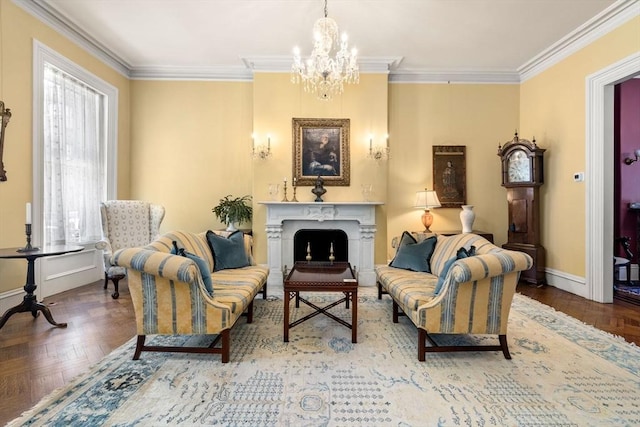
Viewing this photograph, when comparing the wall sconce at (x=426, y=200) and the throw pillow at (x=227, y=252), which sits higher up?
the wall sconce at (x=426, y=200)

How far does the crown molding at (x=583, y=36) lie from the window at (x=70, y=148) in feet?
22.1

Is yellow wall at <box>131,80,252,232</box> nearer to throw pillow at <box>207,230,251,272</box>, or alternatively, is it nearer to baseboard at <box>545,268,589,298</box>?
throw pillow at <box>207,230,251,272</box>

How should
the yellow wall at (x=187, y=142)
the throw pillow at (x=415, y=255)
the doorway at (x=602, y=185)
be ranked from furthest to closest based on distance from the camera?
the yellow wall at (x=187, y=142) → the doorway at (x=602, y=185) → the throw pillow at (x=415, y=255)

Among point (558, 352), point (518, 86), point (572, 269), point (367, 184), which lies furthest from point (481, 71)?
point (558, 352)

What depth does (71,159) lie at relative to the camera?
4449 mm

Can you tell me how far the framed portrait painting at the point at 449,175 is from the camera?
5.55 m

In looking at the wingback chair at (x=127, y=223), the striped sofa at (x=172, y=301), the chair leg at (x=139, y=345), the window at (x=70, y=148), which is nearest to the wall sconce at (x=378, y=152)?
the wingback chair at (x=127, y=223)

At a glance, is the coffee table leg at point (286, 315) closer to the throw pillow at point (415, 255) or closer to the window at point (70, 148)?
the throw pillow at point (415, 255)

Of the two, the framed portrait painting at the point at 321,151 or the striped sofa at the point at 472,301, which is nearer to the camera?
the striped sofa at the point at 472,301

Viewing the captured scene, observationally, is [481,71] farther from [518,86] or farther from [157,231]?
[157,231]

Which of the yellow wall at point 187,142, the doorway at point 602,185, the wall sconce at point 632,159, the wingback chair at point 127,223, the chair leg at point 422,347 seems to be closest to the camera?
the chair leg at point 422,347

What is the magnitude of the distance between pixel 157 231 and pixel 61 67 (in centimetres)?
244

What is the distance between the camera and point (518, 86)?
18.5 feet

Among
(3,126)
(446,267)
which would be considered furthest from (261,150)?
(446,267)
